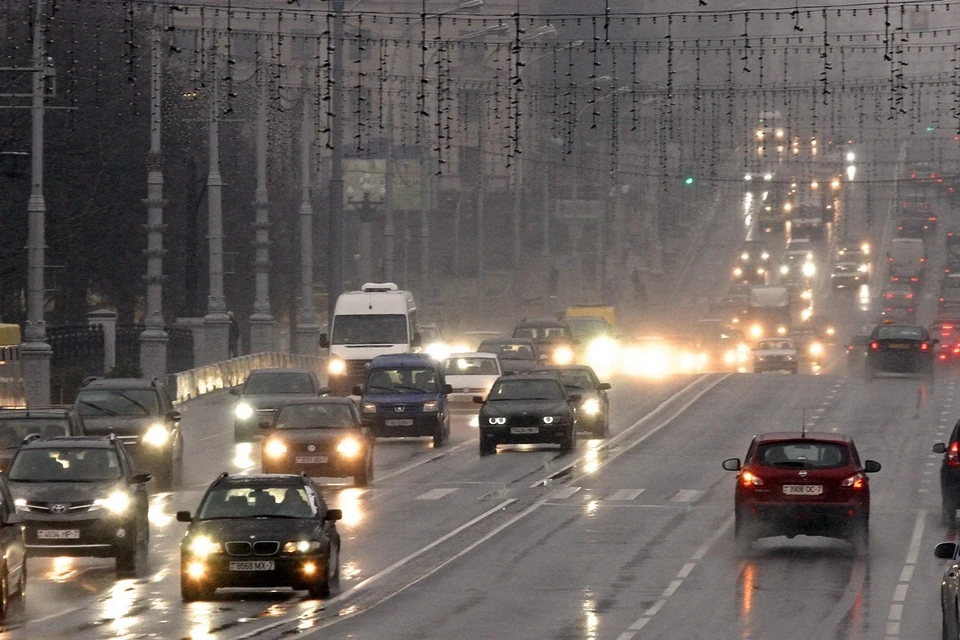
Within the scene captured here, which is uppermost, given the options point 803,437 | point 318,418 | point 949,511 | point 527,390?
point 803,437

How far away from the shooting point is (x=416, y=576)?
2459 cm

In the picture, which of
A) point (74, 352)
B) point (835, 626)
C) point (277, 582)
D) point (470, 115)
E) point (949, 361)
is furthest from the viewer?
point (470, 115)

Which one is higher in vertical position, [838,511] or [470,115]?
[470,115]

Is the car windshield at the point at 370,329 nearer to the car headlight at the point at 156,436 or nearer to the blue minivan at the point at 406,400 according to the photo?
the blue minivan at the point at 406,400

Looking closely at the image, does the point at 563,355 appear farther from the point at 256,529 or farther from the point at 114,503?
the point at 256,529

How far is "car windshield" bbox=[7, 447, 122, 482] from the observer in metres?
25.5

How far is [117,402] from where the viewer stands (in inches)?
1449

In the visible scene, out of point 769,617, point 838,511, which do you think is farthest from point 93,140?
point 769,617

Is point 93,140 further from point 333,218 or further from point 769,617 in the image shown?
point 769,617

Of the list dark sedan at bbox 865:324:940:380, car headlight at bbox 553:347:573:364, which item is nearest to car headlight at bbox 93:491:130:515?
car headlight at bbox 553:347:573:364

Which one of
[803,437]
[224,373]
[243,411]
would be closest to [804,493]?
[803,437]

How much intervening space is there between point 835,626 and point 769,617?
88cm

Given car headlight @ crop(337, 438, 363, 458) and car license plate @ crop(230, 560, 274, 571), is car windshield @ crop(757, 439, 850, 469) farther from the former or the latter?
car headlight @ crop(337, 438, 363, 458)

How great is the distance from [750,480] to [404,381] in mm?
18963
